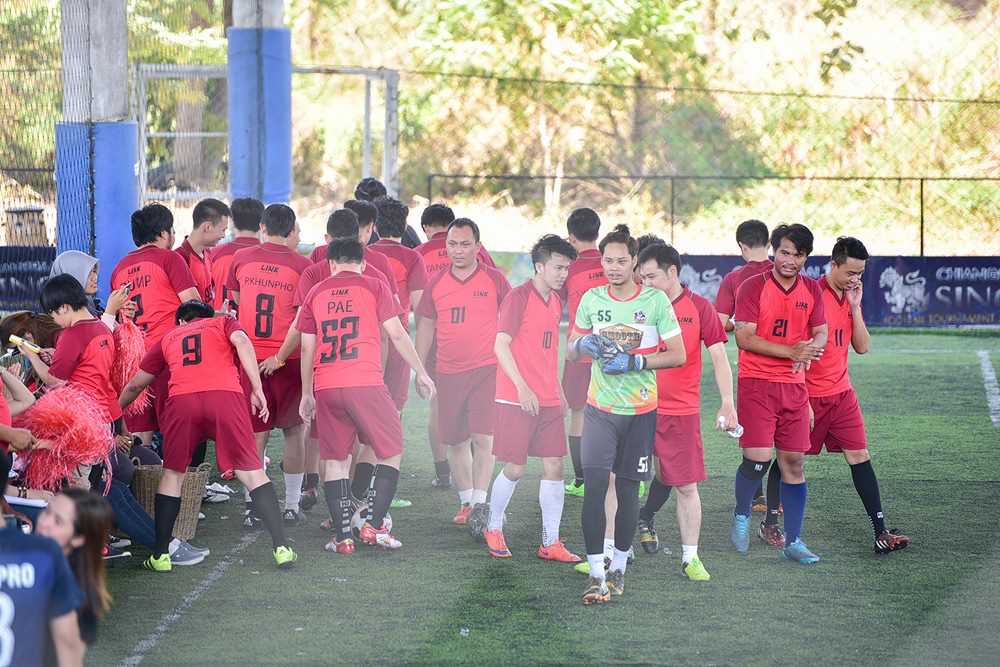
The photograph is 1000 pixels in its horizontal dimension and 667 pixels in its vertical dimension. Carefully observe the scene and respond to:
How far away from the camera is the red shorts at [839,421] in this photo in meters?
7.42

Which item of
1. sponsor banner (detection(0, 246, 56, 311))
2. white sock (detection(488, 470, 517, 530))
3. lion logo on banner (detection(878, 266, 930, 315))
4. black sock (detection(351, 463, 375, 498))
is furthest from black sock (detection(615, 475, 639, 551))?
lion logo on banner (detection(878, 266, 930, 315))

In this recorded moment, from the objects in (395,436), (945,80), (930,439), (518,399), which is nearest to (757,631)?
(518,399)

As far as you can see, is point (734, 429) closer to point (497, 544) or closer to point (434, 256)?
point (497, 544)

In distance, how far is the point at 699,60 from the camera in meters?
28.6

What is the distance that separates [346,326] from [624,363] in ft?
5.94

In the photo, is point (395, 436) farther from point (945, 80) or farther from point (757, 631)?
point (945, 80)

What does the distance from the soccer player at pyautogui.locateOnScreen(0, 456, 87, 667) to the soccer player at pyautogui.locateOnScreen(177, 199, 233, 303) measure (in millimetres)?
4997

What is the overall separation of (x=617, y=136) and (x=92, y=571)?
2658cm

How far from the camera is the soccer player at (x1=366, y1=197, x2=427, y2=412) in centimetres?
848

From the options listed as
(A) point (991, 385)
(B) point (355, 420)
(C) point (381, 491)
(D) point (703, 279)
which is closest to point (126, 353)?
(B) point (355, 420)

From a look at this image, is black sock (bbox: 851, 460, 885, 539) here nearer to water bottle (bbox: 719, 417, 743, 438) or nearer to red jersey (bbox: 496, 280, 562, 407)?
water bottle (bbox: 719, 417, 743, 438)

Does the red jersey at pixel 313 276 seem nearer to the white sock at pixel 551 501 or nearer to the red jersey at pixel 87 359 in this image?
the red jersey at pixel 87 359

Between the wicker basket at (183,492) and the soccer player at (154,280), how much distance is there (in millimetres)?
606

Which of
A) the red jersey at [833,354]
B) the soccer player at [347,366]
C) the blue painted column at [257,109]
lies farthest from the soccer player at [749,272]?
the blue painted column at [257,109]
